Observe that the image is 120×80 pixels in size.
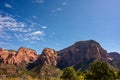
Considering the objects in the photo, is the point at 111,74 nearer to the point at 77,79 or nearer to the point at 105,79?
the point at 105,79

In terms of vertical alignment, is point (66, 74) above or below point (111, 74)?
above

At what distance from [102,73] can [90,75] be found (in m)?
3.72

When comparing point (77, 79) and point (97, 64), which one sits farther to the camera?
point (77, 79)

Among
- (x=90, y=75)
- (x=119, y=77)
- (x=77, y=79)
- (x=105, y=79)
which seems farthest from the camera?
(x=77, y=79)

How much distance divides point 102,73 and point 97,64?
10.1 feet

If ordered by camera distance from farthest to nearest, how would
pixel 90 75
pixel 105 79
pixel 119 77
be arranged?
pixel 119 77, pixel 90 75, pixel 105 79

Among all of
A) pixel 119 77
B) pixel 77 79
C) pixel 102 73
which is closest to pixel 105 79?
pixel 102 73

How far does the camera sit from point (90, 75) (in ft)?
184

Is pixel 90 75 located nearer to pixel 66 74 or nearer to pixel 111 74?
pixel 111 74

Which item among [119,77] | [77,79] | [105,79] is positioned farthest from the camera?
[77,79]

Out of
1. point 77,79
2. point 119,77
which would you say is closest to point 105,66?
point 119,77

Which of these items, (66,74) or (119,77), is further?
(66,74)

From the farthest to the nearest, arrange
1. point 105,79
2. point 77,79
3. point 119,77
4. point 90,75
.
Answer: point 77,79 < point 119,77 < point 90,75 < point 105,79

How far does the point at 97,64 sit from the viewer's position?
5594cm
